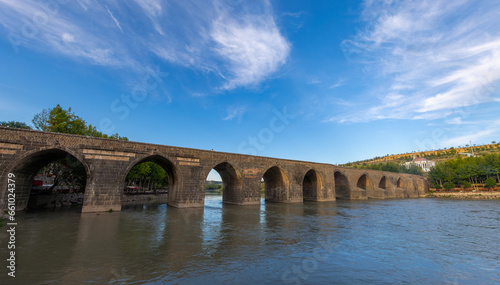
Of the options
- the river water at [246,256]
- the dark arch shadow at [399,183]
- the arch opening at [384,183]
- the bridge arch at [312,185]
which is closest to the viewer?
the river water at [246,256]

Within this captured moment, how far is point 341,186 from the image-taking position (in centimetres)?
4309

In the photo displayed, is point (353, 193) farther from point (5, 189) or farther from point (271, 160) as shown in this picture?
point (5, 189)

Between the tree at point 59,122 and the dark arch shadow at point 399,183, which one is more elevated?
the tree at point 59,122

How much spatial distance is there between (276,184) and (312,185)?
25.2 ft

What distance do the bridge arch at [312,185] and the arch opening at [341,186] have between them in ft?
18.6

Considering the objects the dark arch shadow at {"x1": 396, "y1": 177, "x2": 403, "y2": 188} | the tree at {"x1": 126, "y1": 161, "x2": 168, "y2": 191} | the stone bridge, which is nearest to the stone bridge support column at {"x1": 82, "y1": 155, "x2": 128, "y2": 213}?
the stone bridge

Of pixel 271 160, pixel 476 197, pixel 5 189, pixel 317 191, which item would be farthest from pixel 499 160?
pixel 5 189

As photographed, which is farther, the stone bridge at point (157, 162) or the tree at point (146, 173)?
the tree at point (146, 173)

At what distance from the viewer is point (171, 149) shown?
2188cm

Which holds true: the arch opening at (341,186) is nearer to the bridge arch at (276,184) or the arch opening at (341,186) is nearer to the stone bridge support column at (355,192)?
the stone bridge support column at (355,192)

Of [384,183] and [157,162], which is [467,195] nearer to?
[384,183]

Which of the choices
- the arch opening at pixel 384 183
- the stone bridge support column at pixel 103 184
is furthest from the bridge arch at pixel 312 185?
the stone bridge support column at pixel 103 184

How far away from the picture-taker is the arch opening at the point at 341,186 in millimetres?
41481

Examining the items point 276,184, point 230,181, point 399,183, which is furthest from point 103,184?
point 399,183
